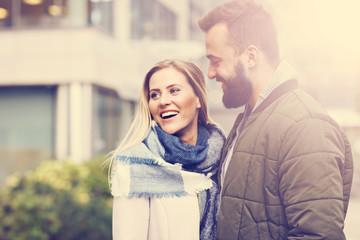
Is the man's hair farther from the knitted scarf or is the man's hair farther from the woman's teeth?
the knitted scarf

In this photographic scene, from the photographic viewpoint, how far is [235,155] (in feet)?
8.32

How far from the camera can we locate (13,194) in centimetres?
707

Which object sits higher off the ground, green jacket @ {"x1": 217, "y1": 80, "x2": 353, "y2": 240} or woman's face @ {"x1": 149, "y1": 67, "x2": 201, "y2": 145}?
woman's face @ {"x1": 149, "y1": 67, "x2": 201, "y2": 145}

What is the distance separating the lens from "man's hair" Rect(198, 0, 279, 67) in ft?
8.65

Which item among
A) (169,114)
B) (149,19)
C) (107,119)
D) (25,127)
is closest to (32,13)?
(25,127)

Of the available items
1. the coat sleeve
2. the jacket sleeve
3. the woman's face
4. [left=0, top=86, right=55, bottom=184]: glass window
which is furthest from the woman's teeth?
[left=0, top=86, right=55, bottom=184]: glass window

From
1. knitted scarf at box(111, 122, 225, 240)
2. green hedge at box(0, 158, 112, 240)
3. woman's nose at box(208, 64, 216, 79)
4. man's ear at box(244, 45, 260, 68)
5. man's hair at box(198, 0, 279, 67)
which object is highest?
man's hair at box(198, 0, 279, 67)

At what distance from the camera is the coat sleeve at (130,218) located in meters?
2.72

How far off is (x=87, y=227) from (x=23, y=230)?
2.72 ft

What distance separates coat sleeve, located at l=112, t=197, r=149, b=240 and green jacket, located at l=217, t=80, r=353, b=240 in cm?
47

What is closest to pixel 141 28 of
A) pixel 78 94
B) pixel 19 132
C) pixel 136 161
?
pixel 78 94

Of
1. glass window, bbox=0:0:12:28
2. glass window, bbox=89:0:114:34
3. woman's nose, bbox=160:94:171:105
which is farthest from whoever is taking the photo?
glass window, bbox=0:0:12:28

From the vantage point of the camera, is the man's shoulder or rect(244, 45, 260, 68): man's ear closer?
the man's shoulder

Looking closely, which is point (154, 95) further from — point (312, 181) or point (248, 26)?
→ point (312, 181)
